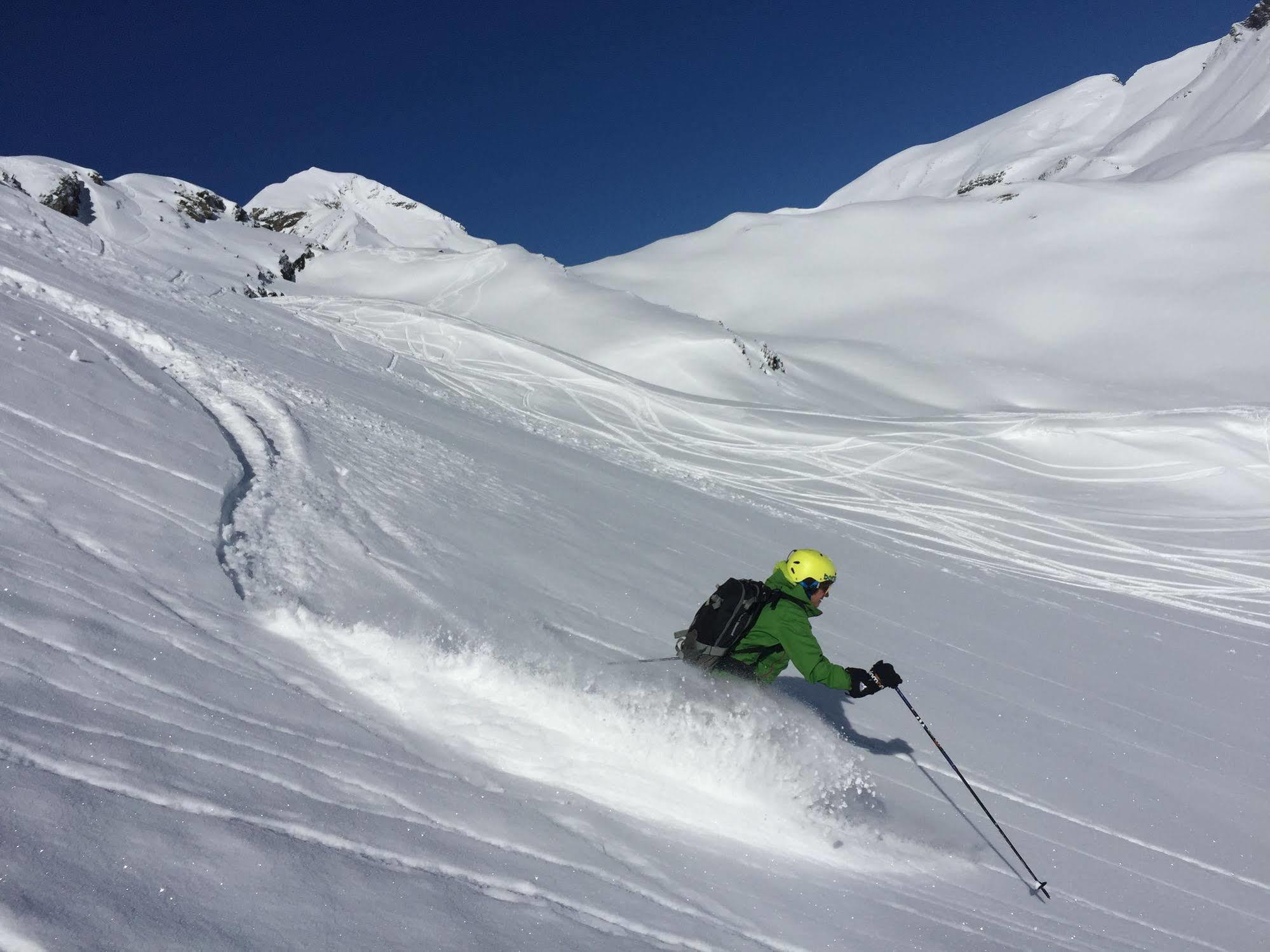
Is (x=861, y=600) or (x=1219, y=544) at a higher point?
(x=1219, y=544)

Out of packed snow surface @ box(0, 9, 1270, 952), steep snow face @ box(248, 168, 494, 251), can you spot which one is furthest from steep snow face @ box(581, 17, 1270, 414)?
steep snow face @ box(248, 168, 494, 251)

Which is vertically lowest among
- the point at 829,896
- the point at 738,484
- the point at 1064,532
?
the point at 829,896

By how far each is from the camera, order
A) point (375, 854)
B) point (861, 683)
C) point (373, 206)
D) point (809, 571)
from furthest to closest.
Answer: point (373, 206) < point (809, 571) < point (861, 683) < point (375, 854)

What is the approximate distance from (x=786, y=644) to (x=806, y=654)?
6.2 inches

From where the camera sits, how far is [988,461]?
2034 cm

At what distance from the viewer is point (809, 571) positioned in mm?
5812

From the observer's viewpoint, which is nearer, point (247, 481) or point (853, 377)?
point (247, 481)

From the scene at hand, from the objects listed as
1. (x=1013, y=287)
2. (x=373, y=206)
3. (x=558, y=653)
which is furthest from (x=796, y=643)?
(x=373, y=206)

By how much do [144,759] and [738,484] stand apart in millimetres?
Answer: 14684

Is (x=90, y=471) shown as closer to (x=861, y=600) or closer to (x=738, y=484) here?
(x=861, y=600)

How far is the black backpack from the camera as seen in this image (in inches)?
224

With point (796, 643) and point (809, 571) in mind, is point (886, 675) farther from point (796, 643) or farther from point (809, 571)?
point (809, 571)

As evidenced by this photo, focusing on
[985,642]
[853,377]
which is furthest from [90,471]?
[853,377]

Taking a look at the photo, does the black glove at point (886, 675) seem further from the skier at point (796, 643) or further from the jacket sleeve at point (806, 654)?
the jacket sleeve at point (806, 654)
